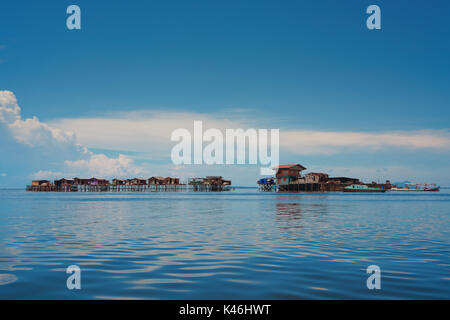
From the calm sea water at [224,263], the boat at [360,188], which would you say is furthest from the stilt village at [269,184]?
the calm sea water at [224,263]

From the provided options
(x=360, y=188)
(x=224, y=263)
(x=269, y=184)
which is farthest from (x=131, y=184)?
(x=224, y=263)

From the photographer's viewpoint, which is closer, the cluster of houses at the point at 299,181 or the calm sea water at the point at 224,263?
the calm sea water at the point at 224,263

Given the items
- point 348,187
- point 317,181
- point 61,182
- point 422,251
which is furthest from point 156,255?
point 61,182

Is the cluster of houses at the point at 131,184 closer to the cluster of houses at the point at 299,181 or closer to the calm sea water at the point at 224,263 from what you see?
the cluster of houses at the point at 299,181

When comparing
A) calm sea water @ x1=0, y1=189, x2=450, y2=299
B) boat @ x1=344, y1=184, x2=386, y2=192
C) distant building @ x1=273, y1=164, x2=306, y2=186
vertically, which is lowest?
boat @ x1=344, y1=184, x2=386, y2=192

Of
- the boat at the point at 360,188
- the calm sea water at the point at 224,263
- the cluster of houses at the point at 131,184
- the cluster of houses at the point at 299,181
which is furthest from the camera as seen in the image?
the cluster of houses at the point at 131,184

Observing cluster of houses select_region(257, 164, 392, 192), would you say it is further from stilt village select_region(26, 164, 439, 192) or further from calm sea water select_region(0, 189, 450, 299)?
calm sea water select_region(0, 189, 450, 299)

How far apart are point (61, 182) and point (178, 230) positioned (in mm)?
189046

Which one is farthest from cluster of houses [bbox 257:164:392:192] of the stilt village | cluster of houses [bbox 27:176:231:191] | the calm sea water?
the calm sea water

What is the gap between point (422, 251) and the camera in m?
14.9

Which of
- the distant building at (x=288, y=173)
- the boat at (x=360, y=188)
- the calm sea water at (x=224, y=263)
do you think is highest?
the distant building at (x=288, y=173)
